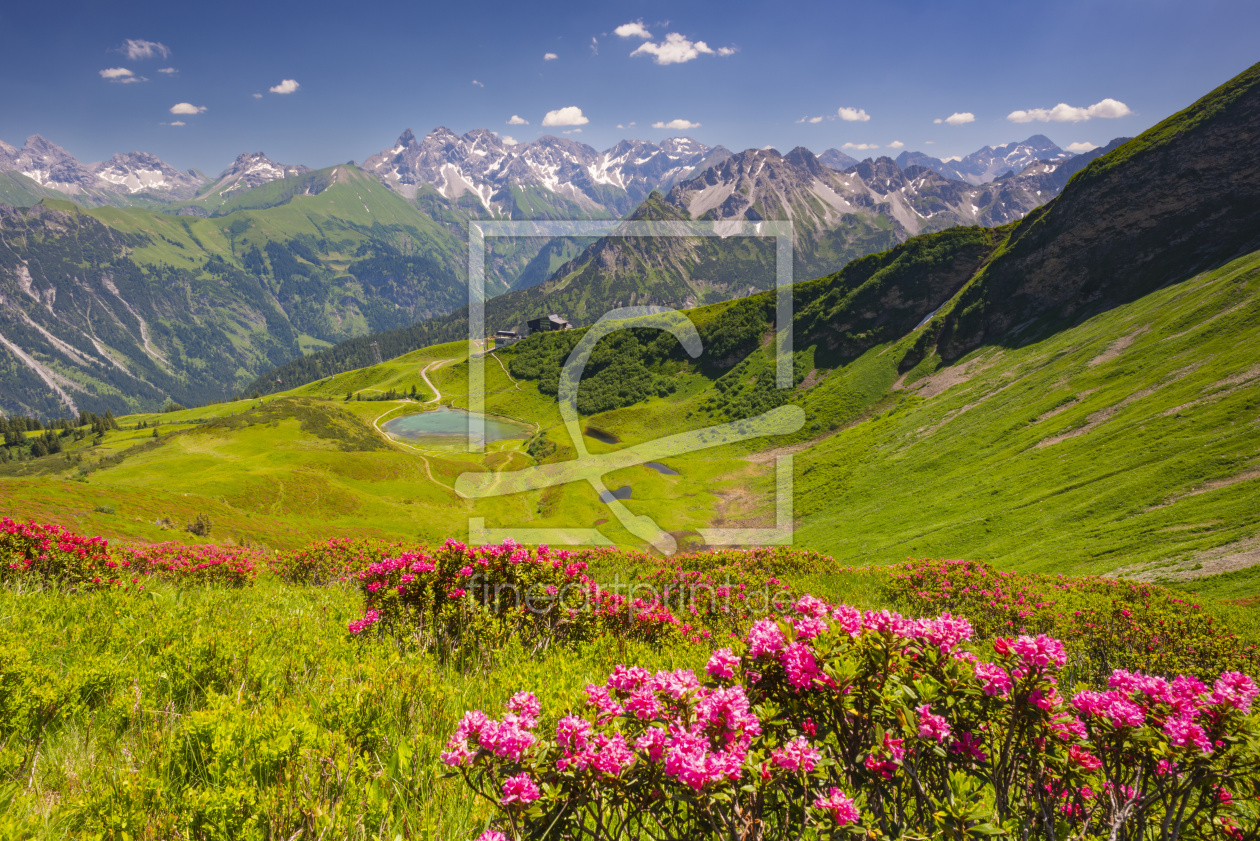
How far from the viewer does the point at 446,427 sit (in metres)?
161

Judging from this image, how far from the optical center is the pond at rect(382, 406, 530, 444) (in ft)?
488

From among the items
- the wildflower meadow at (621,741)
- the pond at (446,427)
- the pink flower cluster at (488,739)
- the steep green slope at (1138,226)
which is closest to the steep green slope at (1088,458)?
the steep green slope at (1138,226)

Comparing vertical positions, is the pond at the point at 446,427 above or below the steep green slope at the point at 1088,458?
below

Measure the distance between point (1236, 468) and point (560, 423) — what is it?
137 meters

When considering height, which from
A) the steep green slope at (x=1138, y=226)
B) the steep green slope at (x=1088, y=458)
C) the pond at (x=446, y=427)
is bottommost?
the pond at (x=446, y=427)

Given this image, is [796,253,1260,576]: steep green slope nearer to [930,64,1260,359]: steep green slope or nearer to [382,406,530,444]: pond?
[930,64,1260,359]: steep green slope

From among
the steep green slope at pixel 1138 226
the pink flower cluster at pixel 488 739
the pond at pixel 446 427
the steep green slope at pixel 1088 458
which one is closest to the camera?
the pink flower cluster at pixel 488 739

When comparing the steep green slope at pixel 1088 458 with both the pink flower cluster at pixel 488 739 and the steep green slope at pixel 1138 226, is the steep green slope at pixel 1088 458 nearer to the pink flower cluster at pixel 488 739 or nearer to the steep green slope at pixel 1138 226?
the steep green slope at pixel 1138 226

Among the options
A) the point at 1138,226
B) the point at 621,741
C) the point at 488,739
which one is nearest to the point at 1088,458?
the point at 621,741

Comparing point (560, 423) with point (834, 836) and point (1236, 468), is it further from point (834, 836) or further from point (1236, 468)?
point (834, 836)

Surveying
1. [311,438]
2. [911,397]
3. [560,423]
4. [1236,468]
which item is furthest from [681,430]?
[1236,468]

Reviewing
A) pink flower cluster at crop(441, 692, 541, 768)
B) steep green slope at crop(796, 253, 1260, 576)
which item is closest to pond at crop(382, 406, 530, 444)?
steep green slope at crop(796, 253, 1260, 576)

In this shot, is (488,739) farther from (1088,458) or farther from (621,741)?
(1088,458)

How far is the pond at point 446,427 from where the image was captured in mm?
148625
